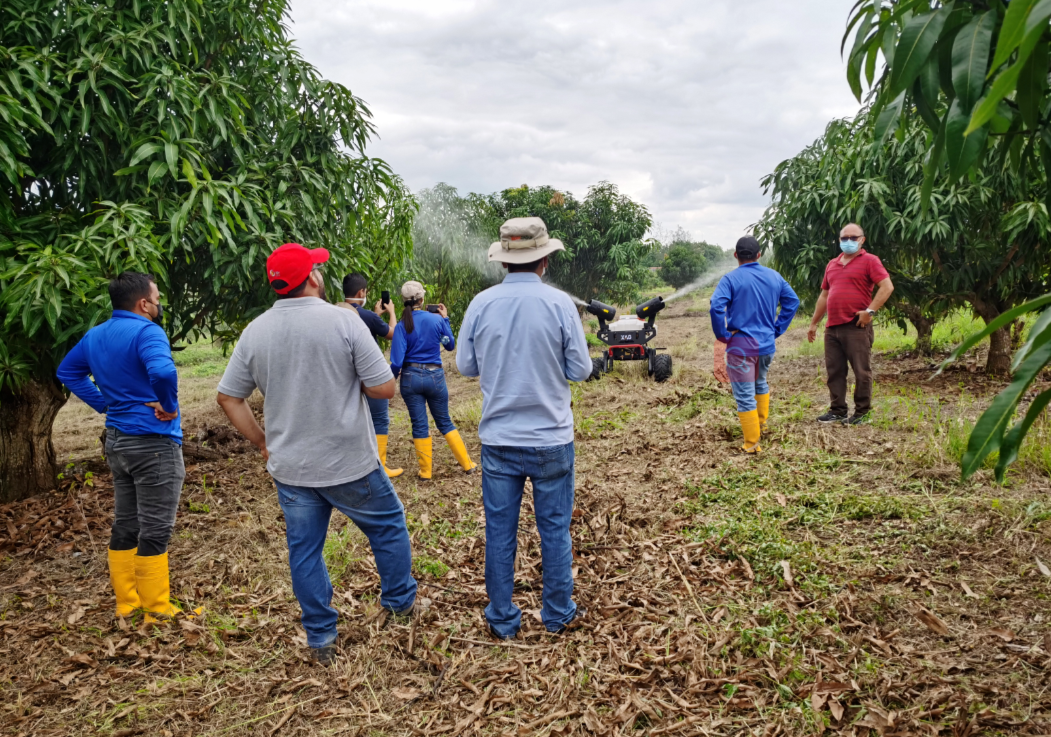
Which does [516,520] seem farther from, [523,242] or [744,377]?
[744,377]

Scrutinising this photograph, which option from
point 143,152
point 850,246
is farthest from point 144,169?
point 850,246

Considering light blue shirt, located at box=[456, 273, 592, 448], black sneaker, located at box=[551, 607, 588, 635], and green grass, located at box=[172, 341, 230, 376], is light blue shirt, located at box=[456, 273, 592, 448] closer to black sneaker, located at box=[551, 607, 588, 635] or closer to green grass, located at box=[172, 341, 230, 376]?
black sneaker, located at box=[551, 607, 588, 635]

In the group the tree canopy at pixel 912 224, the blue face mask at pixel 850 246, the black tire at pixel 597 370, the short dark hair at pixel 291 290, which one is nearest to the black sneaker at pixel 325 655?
the short dark hair at pixel 291 290

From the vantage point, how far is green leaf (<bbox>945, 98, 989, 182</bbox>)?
62.6 inches

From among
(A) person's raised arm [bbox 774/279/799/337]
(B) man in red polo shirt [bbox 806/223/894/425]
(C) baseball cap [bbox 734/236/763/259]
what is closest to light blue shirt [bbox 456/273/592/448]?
(C) baseball cap [bbox 734/236/763/259]

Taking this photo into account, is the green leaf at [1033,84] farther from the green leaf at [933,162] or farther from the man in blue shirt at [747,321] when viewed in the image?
the man in blue shirt at [747,321]

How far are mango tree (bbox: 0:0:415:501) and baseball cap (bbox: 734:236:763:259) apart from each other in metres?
3.52

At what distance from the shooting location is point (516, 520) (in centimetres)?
323

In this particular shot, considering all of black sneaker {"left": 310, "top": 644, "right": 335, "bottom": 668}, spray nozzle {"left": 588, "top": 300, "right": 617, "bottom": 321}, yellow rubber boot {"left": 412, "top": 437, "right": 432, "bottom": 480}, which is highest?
spray nozzle {"left": 588, "top": 300, "right": 617, "bottom": 321}

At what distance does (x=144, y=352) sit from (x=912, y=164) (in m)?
7.54

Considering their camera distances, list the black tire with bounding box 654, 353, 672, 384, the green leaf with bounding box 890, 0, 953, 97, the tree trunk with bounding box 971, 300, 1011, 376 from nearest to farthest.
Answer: the green leaf with bounding box 890, 0, 953, 97 < the tree trunk with bounding box 971, 300, 1011, 376 < the black tire with bounding box 654, 353, 672, 384

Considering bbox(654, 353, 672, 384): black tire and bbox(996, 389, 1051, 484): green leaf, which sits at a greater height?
bbox(996, 389, 1051, 484): green leaf

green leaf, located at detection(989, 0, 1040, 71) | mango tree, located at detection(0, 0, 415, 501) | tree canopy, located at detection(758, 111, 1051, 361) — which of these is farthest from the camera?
tree canopy, located at detection(758, 111, 1051, 361)

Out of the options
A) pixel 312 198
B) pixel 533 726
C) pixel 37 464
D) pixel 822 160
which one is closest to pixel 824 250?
pixel 822 160
